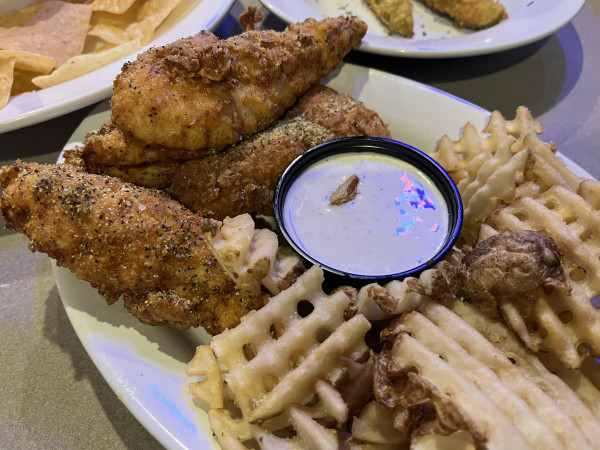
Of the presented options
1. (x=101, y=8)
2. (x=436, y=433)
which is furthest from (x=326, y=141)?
(x=101, y=8)

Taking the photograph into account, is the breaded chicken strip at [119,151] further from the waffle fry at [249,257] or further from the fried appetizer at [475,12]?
the fried appetizer at [475,12]

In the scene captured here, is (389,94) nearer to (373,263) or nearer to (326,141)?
(326,141)

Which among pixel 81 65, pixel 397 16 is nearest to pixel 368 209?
pixel 81 65

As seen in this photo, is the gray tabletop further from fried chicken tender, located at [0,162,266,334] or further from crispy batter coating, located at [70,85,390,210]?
crispy batter coating, located at [70,85,390,210]

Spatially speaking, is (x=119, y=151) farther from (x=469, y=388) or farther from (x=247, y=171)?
(x=469, y=388)

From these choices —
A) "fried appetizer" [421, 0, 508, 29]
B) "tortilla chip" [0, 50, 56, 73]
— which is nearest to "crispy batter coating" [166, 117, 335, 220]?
"tortilla chip" [0, 50, 56, 73]
